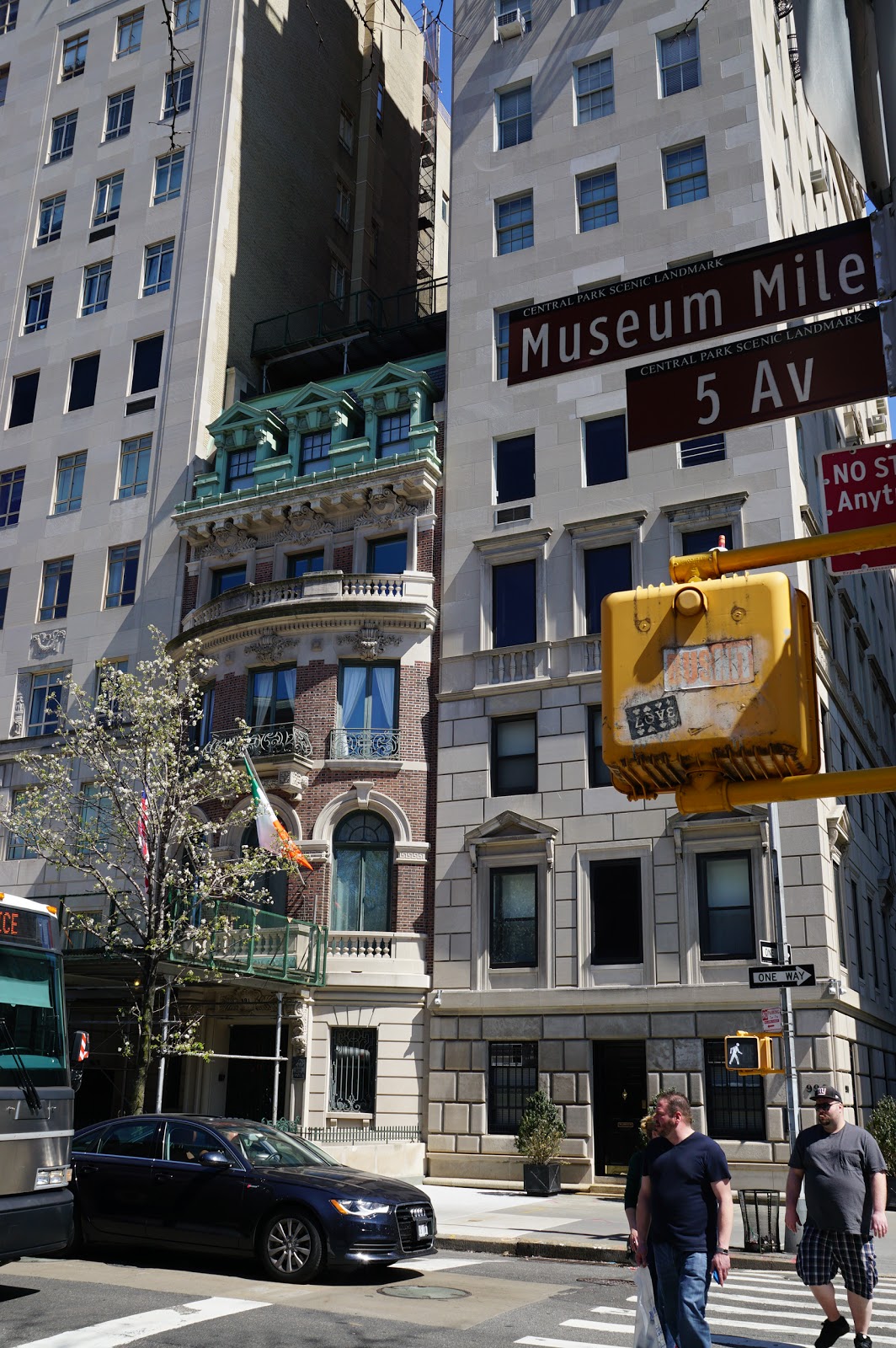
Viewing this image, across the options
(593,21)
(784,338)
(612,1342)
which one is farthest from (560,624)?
(784,338)

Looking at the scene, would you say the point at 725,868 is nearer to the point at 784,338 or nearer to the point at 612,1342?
the point at 612,1342

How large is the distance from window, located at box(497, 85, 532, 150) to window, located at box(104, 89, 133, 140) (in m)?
15.4

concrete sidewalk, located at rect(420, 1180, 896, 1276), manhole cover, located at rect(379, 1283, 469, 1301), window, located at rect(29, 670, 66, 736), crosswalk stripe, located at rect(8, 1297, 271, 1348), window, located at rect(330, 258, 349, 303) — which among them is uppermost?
window, located at rect(330, 258, 349, 303)

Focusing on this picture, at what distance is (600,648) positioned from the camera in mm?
26953

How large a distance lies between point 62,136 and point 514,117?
19640 millimetres

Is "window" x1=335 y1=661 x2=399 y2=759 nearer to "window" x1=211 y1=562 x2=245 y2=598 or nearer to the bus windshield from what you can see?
"window" x1=211 y1=562 x2=245 y2=598

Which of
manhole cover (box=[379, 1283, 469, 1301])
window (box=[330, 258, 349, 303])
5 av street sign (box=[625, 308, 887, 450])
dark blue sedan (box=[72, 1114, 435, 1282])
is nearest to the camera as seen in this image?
5 av street sign (box=[625, 308, 887, 450])

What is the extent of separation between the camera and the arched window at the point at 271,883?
30250mm

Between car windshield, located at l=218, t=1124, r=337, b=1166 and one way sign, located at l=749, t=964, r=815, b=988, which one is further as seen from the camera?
one way sign, located at l=749, t=964, r=815, b=988

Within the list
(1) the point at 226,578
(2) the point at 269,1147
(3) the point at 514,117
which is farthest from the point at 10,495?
(2) the point at 269,1147

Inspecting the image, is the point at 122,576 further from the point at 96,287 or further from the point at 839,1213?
the point at 839,1213

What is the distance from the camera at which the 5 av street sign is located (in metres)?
4.92

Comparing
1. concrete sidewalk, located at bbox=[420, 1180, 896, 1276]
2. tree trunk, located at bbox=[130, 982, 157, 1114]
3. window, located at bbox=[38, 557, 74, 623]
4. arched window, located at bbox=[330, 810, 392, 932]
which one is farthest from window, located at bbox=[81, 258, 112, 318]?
concrete sidewalk, located at bbox=[420, 1180, 896, 1276]

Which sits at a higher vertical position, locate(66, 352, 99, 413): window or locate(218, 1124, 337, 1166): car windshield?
locate(66, 352, 99, 413): window
